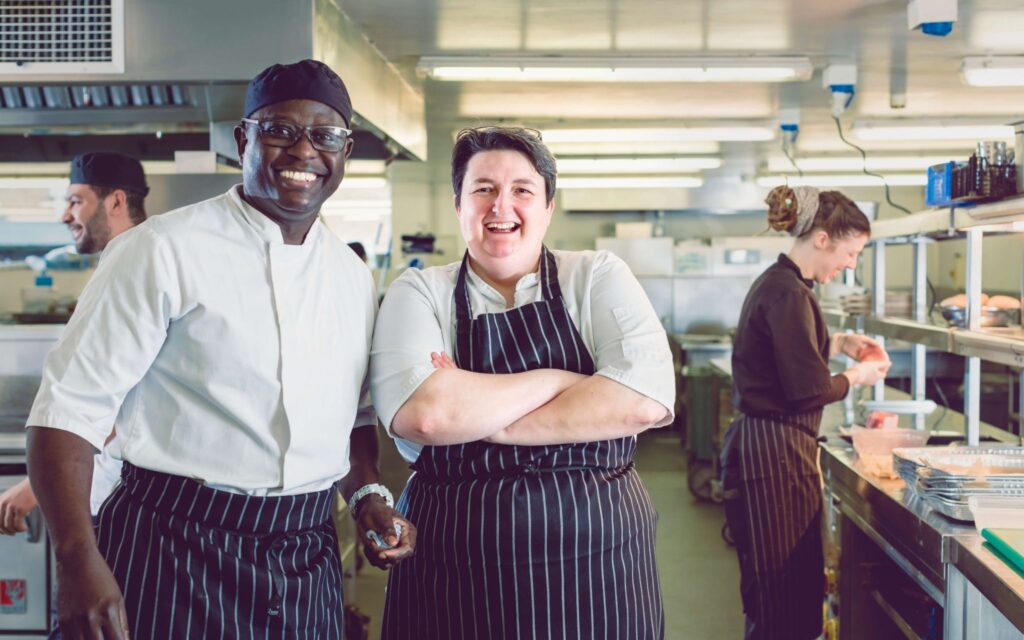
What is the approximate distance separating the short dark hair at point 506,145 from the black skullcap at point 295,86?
0.28m

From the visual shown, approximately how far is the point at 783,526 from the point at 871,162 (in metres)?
6.60

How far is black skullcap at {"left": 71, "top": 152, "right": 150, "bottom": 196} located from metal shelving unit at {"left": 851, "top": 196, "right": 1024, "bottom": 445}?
9.03ft

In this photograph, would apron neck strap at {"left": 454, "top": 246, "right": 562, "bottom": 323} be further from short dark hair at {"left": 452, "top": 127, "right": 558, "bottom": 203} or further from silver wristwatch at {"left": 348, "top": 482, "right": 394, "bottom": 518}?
silver wristwatch at {"left": 348, "top": 482, "right": 394, "bottom": 518}

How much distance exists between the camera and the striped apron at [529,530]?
65.3 inches

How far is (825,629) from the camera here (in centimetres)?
344

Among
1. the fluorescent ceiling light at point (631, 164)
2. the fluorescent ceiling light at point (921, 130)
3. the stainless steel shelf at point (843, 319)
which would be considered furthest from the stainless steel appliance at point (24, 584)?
the fluorescent ceiling light at point (631, 164)

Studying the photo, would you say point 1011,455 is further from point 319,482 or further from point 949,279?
point 949,279

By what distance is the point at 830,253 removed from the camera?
330cm

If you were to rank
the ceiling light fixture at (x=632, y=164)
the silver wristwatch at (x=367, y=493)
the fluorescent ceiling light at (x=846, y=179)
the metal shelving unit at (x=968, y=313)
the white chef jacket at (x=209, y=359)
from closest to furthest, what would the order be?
the white chef jacket at (x=209, y=359) → the silver wristwatch at (x=367, y=493) → the metal shelving unit at (x=968, y=313) → the ceiling light fixture at (x=632, y=164) → the fluorescent ceiling light at (x=846, y=179)

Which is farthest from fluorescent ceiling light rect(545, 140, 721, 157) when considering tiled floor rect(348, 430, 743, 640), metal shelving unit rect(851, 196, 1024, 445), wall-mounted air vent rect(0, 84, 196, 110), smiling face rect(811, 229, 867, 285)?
smiling face rect(811, 229, 867, 285)

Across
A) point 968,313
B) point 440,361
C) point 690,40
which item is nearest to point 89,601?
point 440,361

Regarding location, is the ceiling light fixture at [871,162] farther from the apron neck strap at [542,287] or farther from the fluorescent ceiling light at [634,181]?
the apron neck strap at [542,287]

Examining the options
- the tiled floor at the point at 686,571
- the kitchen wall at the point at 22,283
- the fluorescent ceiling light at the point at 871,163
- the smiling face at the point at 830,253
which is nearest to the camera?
the smiling face at the point at 830,253

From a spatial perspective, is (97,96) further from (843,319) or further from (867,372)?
(843,319)
